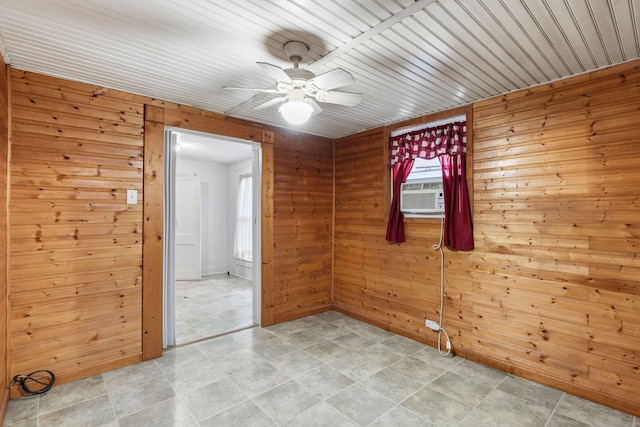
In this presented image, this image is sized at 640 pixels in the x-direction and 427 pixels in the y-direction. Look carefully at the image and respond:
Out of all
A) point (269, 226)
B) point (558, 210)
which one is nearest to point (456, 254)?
point (558, 210)

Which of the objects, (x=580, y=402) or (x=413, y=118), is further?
(x=413, y=118)

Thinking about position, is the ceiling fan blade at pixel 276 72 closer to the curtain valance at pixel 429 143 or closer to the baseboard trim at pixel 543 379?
the curtain valance at pixel 429 143

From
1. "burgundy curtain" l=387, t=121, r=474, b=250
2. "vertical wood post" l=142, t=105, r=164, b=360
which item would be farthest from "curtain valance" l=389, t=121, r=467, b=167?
"vertical wood post" l=142, t=105, r=164, b=360

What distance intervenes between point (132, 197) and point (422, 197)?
2941 millimetres

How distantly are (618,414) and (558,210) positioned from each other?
1502 millimetres

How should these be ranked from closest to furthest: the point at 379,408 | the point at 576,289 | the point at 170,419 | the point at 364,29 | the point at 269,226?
the point at 364,29, the point at 170,419, the point at 379,408, the point at 576,289, the point at 269,226

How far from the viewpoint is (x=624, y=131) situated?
228 cm

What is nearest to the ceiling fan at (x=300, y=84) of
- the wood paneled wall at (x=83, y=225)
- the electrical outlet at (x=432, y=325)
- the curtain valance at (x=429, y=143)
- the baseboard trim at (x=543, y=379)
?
the curtain valance at (x=429, y=143)

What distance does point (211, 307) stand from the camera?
464 cm

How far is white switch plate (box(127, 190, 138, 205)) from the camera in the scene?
114 inches

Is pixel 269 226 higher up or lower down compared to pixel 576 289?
higher up

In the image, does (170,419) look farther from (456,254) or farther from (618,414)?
(618,414)

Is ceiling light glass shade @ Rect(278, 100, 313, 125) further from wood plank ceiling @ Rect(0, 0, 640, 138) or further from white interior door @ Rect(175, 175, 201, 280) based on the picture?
white interior door @ Rect(175, 175, 201, 280)

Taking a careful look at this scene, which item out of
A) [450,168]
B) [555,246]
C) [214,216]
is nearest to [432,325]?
[555,246]
